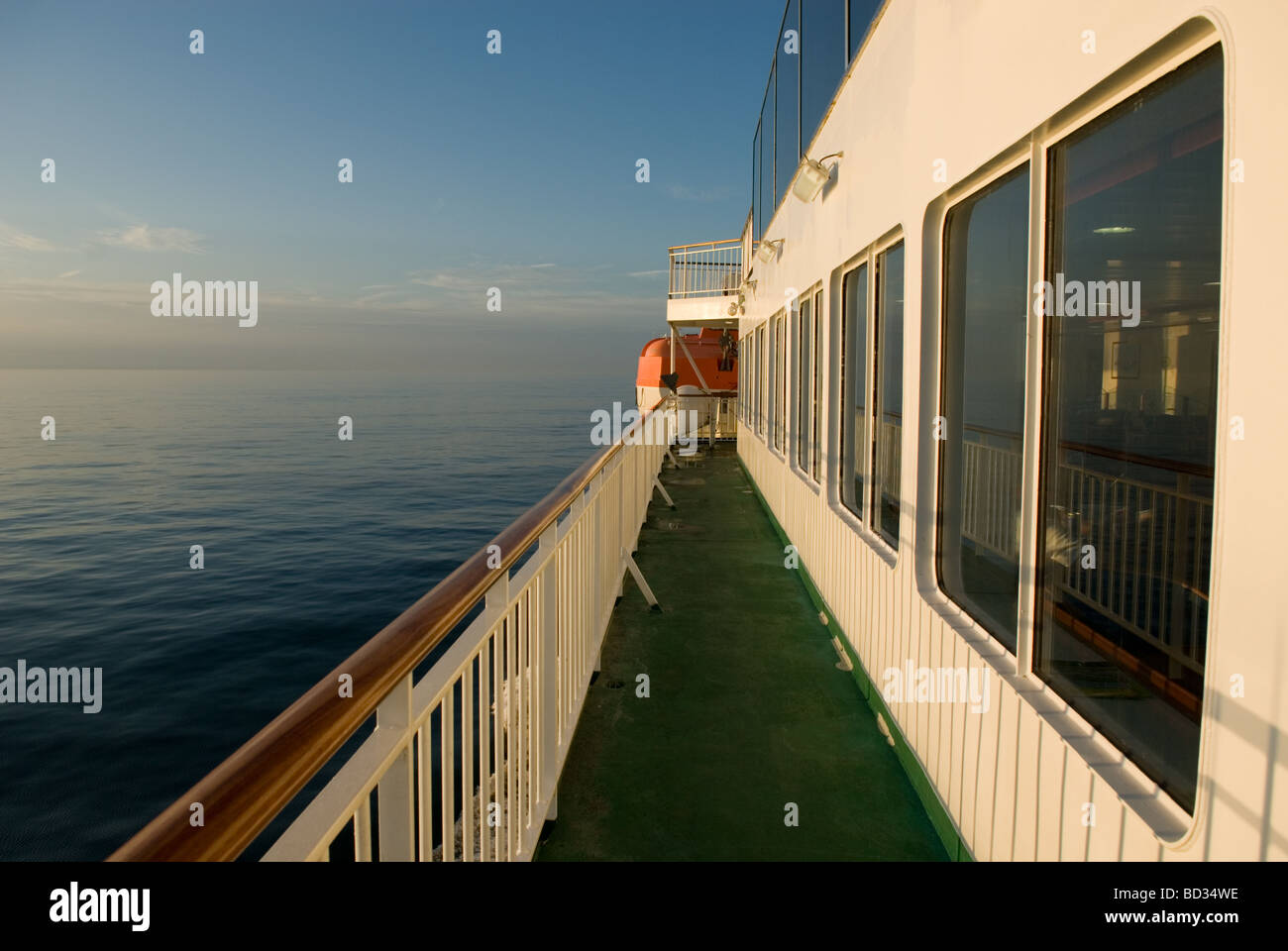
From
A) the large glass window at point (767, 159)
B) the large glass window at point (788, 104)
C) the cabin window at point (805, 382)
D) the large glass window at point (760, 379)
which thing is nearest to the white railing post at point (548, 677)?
the cabin window at point (805, 382)

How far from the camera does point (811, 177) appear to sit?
17.3ft

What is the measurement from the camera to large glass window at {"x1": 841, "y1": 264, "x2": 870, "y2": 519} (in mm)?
4945

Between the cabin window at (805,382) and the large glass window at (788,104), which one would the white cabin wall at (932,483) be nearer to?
the cabin window at (805,382)

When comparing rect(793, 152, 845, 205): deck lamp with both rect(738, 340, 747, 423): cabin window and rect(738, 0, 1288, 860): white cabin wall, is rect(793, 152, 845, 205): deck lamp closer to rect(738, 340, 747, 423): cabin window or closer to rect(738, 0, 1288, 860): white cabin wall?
rect(738, 0, 1288, 860): white cabin wall

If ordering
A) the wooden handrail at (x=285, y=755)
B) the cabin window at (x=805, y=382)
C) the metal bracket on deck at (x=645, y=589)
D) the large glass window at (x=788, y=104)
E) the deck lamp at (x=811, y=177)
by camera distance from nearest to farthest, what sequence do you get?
1. the wooden handrail at (x=285, y=755)
2. the deck lamp at (x=811, y=177)
3. the metal bracket on deck at (x=645, y=589)
4. the cabin window at (x=805, y=382)
5. the large glass window at (x=788, y=104)

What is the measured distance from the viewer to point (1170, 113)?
1.71 metres

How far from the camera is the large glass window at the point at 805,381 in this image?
622 cm

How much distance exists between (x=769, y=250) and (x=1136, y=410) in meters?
4.82

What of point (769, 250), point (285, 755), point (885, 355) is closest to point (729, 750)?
point (885, 355)

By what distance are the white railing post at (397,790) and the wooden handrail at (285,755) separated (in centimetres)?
8

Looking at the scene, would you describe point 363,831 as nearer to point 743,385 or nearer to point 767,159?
point 767,159

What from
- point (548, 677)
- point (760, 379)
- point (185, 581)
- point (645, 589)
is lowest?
point (185, 581)

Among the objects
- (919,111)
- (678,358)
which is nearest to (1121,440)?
(919,111)
